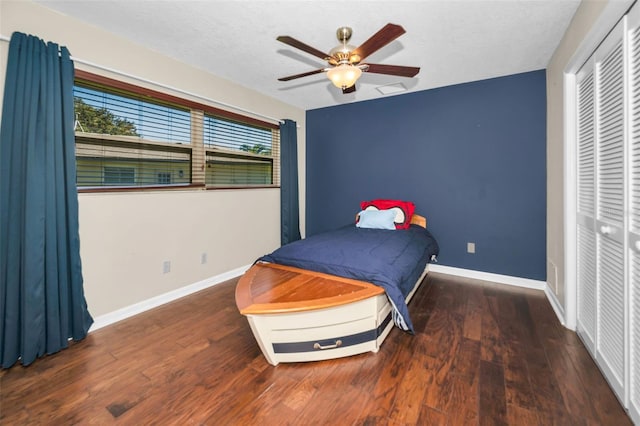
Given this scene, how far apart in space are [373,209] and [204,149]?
218cm

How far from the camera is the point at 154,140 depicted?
2.75 metres

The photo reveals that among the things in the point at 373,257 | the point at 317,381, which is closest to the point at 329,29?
the point at 373,257

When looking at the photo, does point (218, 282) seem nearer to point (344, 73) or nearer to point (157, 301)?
point (157, 301)

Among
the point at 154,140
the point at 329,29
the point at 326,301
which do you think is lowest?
the point at 326,301

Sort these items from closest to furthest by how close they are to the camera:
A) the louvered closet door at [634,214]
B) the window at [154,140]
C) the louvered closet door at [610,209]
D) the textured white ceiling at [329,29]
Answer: the louvered closet door at [634,214] → the louvered closet door at [610,209] → the textured white ceiling at [329,29] → the window at [154,140]

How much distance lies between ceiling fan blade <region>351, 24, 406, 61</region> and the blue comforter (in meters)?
1.48

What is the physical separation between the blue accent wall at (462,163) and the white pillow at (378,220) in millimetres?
600

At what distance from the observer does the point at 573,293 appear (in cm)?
222

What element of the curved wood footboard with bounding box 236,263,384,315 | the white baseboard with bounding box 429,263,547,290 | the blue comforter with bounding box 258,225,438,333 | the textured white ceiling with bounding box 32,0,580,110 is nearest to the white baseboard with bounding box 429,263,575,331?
the white baseboard with bounding box 429,263,547,290

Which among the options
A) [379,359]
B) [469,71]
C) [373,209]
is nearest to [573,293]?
[379,359]

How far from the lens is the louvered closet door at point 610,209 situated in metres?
1.51

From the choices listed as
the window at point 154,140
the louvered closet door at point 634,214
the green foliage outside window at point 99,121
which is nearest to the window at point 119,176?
the window at point 154,140

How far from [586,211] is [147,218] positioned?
11.9 feet

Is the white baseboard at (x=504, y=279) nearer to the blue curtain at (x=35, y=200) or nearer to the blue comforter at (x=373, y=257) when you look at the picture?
the blue comforter at (x=373, y=257)
